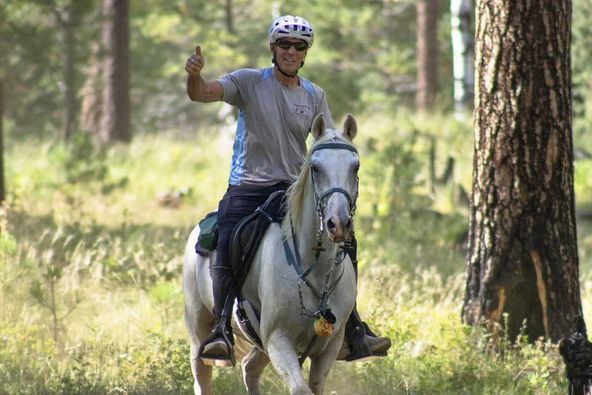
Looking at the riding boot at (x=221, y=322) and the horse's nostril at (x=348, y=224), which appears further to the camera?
the riding boot at (x=221, y=322)

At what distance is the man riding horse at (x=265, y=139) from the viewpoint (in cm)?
729

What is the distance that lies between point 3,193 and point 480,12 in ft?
27.2

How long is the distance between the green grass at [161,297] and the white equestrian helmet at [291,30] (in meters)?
2.58

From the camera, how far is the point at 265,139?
7.31 metres

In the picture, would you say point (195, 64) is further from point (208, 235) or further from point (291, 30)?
point (208, 235)

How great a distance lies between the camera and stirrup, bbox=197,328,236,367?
7.28 meters

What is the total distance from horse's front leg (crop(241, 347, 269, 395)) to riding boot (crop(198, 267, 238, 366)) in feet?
2.48

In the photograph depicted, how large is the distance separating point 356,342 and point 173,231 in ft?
27.3

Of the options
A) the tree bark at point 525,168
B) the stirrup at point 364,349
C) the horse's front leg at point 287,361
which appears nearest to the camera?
the horse's front leg at point 287,361

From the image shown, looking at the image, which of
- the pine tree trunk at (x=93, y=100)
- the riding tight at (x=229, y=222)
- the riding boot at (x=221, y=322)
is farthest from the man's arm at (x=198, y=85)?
the pine tree trunk at (x=93, y=100)

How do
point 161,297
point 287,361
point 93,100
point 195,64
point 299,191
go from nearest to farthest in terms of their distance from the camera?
point 287,361, point 299,191, point 195,64, point 161,297, point 93,100

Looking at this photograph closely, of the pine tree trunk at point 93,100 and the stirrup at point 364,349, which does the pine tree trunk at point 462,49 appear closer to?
the pine tree trunk at point 93,100

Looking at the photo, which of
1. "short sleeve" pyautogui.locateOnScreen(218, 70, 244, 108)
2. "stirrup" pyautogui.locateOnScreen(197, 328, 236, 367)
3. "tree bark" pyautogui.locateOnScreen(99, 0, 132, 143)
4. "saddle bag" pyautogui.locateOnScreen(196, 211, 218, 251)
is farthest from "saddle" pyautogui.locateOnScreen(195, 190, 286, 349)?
"tree bark" pyautogui.locateOnScreen(99, 0, 132, 143)

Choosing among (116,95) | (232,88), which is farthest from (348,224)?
(116,95)
